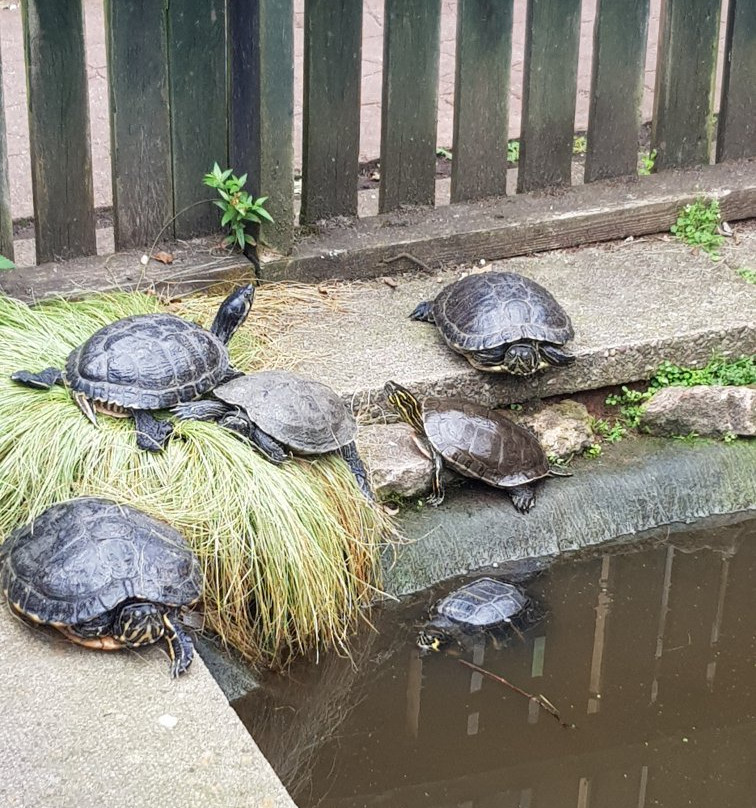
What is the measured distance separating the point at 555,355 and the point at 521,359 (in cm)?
17

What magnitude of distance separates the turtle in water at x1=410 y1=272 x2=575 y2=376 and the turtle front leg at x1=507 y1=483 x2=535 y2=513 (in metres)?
0.47

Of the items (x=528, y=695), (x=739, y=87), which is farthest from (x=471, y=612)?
(x=739, y=87)

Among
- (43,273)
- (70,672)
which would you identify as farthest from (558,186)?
(70,672)

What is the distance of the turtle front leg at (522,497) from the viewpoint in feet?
16.4

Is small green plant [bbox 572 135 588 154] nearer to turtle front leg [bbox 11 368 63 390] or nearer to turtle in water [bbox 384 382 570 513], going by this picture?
turtle in water [bbox 384 382 570 513]

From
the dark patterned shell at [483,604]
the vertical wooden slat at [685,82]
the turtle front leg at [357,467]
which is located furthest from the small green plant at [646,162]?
the dark patterned shell at [483,604]

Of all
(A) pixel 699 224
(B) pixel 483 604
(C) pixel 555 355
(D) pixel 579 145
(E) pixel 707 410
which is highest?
(D) pixel 579 145

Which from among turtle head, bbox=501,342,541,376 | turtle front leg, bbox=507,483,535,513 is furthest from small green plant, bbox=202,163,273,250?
turtle front leg, bbox=507,483,535,513

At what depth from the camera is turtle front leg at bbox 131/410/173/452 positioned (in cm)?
446

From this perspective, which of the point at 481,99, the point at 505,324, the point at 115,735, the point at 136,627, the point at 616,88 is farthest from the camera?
the point at 616,88

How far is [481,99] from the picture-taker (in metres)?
5.94

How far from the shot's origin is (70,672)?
3.72m

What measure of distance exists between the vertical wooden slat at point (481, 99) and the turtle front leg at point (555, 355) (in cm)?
116

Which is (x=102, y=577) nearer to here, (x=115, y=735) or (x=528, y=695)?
(x=115, y=735)
